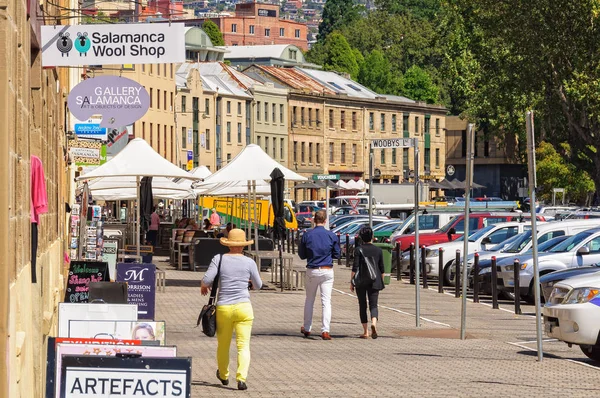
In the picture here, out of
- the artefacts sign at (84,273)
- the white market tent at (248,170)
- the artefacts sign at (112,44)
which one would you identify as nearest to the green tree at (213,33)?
the white market tent at (248,170)

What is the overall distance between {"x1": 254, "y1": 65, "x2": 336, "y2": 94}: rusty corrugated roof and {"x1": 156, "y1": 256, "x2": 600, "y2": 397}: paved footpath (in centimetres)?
8733

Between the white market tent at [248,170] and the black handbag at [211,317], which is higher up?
the white market tent at [248,170]

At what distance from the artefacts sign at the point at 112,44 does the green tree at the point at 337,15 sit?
17171 centimetres

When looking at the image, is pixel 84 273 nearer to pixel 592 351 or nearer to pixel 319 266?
pixel 319 266

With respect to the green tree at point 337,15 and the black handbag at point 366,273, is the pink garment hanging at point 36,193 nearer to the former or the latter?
the black handbag at point 366,273

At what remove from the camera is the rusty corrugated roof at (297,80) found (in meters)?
114

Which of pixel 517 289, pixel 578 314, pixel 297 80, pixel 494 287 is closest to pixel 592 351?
pixel 578 314

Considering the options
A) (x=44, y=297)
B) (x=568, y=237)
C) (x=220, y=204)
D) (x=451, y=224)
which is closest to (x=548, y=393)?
(x=44, y=297)

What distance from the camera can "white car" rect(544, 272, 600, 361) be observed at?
17172mm

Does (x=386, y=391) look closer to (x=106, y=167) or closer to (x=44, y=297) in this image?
(x=44, y=297)

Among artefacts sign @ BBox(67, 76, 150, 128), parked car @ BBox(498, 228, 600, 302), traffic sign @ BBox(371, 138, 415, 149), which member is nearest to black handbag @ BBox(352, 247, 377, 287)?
traffic sign @ BBox(371, 138, 415, 149)

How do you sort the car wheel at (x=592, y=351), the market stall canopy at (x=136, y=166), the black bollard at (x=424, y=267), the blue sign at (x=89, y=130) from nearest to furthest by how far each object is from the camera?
the car wheel at (x=592, y=351) < the blue sign at (x=89, y=130) < the market stall canopy at (x=136, y=166) < the black bollard at (x=424, y=267)

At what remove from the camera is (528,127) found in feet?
57.0

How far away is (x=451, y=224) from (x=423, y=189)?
177ft
